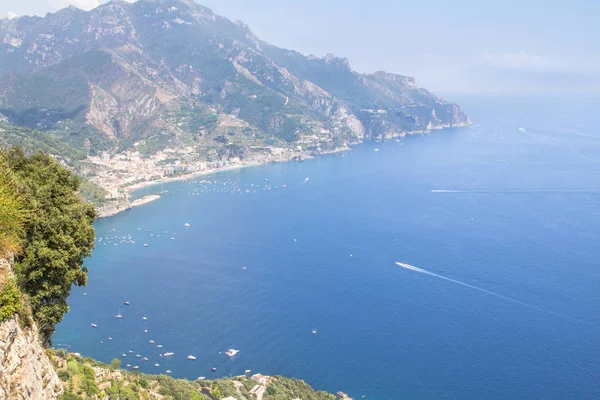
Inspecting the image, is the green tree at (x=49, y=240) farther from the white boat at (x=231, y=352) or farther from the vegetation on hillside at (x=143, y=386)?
the white boat at (x=231, y=352)

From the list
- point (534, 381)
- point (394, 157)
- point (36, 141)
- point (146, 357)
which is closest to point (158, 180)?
point (36, 141)

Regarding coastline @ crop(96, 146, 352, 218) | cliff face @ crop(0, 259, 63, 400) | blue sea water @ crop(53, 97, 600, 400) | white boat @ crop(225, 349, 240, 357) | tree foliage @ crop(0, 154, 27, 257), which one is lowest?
white boat @ crop(225, 349, 240, 357)

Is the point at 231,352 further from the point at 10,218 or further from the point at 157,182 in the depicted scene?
the point at 157,182

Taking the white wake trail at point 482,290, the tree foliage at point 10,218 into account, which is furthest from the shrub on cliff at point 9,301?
the white wake trail at point 482,290

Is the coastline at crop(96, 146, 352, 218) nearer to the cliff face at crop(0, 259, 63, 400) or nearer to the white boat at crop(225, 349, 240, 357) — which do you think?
the white boat at crop(225, 349, 240, 357)

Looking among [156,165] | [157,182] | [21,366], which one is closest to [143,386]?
[21,366]

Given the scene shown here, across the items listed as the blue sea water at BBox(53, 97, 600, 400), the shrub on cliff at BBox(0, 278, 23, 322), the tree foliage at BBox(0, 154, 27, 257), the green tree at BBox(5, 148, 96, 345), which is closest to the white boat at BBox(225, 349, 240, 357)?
the blue sea water at BBox(53, 97, 600, 400)
